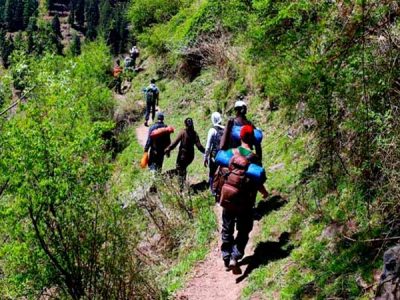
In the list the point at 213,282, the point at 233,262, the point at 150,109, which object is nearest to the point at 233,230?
the point at 233,262

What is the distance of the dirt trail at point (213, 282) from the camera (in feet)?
26.2

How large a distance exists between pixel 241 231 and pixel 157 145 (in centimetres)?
462

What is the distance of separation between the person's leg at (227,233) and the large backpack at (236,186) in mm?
251

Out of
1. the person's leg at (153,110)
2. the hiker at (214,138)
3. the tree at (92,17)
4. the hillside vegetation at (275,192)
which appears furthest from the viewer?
the tree at (92,17)

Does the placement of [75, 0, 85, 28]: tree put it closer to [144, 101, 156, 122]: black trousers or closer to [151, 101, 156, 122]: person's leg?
[144, 101, 156, 122]: black trousers

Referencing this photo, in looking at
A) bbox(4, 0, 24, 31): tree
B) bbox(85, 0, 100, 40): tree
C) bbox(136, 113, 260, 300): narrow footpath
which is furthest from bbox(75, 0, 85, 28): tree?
bbox(136, 113, 260, 300): narrow footpath

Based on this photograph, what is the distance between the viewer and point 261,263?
26.3ft

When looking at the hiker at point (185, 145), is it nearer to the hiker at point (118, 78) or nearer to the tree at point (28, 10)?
the hiker at point (118, 78)

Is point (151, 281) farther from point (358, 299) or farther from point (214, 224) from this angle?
point (358, 299)

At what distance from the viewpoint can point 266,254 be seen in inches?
324

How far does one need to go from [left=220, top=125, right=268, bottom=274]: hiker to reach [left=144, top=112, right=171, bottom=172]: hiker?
14.0 feet

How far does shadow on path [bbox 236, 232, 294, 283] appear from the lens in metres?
8.00

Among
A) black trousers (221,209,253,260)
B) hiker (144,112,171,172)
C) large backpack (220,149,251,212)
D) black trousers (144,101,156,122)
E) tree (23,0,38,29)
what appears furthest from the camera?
tree (23,0,38,29)

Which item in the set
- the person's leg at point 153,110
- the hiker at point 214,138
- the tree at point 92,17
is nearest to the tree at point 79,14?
the tree at point 92,17
